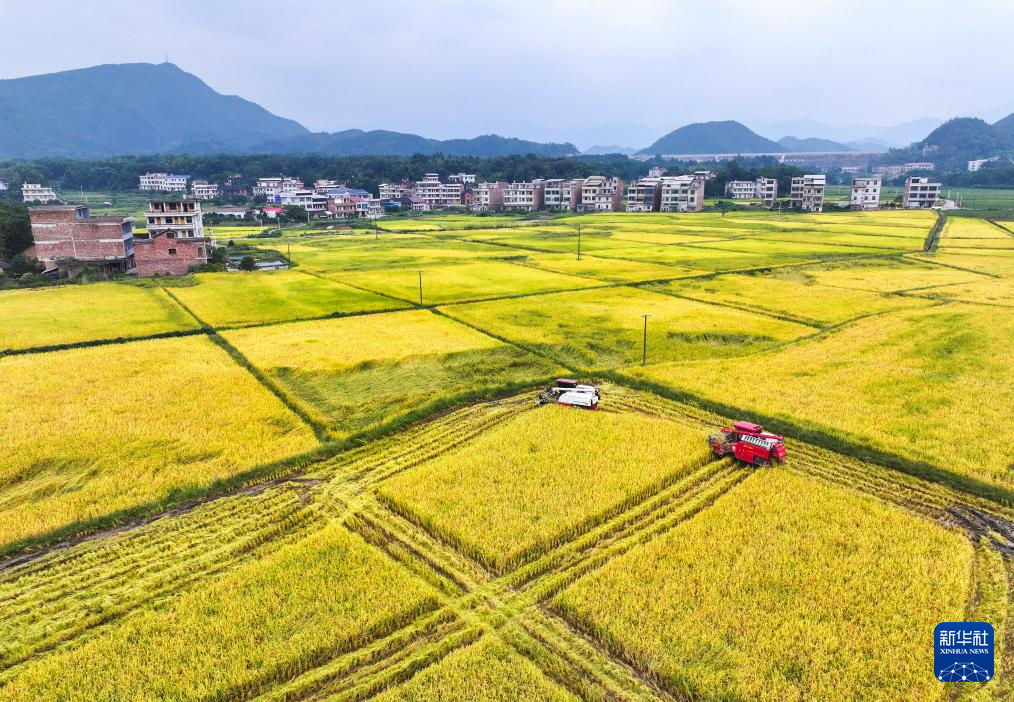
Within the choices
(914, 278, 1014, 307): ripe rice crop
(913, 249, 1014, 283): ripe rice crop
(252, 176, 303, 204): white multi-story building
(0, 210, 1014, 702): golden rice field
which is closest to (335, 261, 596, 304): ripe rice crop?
(0, 210, 1014, 702): golden rice field

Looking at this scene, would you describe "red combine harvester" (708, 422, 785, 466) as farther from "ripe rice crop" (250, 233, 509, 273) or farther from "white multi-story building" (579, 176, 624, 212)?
"white multi-story building" (579, 176, 624, 212)

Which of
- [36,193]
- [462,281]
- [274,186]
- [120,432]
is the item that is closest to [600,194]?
[274,186]

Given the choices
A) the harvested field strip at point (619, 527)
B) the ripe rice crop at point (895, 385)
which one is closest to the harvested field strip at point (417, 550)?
the harvested field strip at point (619, 527)

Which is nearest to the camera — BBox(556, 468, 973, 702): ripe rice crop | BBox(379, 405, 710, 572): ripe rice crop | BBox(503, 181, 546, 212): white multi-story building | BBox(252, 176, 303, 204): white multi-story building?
BBox(556, 468, 973, 702): ripe rice crop

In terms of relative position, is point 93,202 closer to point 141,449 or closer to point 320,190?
point 320,190

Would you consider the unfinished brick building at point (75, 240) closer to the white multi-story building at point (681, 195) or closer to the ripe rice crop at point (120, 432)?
the ripe rice crop at point (120, 432)
